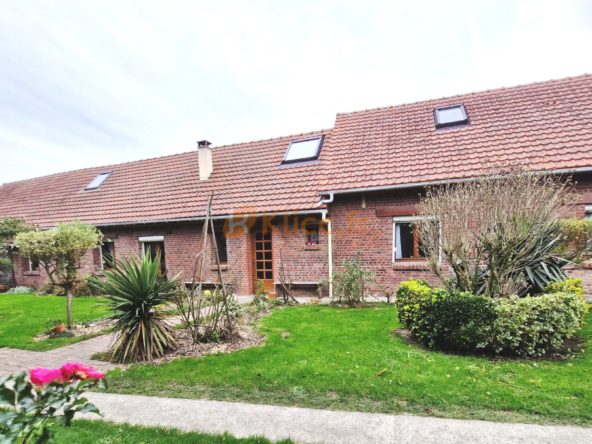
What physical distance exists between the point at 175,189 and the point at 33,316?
6.01 metres

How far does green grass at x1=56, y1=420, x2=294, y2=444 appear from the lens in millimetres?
2666

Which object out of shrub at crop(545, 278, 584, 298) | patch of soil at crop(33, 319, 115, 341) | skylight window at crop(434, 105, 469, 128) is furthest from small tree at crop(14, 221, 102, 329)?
skylight window at crop(434, 105, 469, 128)

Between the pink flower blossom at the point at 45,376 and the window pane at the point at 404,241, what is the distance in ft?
26.8

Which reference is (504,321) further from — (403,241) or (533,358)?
(403,241)

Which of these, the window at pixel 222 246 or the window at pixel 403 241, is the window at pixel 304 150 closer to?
the window at pixel 222 246

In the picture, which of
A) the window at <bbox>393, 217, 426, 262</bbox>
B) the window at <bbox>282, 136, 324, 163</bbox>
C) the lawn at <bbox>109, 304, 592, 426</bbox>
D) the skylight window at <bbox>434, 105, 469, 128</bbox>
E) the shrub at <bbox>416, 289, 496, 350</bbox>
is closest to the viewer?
the lawn at <bbox>109, 304, 592, 426</bbox>

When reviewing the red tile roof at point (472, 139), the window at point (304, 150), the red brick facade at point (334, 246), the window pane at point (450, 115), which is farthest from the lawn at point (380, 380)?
the window at point (304, 150)

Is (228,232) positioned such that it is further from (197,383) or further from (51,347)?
(197,383)

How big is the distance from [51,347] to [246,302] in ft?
15.2

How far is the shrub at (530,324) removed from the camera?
4.13m

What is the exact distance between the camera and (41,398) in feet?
4.95

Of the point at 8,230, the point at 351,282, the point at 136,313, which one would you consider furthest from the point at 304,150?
the point at 8,230

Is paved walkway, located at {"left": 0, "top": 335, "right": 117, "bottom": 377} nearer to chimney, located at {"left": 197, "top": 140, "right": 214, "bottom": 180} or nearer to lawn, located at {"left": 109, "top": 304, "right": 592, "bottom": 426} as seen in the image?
lawn, located at {"left": 109, "top": 304, "right": 592, "bottom": 426}

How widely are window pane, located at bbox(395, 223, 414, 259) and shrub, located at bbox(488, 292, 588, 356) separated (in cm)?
427
